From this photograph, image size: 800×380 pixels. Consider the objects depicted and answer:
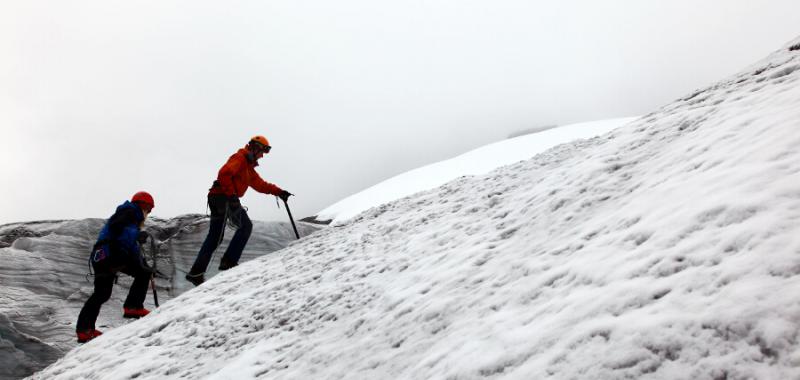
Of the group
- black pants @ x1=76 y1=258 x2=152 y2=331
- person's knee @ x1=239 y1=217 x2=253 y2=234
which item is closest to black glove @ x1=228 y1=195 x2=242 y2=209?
person's knee @ x1=239 y1=217 x2=253 y2=234

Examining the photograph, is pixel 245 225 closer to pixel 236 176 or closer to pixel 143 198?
pixel 236 176

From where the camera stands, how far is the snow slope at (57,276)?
9.56 metres

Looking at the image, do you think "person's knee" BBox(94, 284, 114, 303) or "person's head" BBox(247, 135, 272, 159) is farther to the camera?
"person's head" BBox(247, 135, 272, 159)

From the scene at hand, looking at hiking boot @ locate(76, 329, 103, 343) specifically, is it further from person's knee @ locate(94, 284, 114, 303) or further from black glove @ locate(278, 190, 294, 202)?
black glove @ locate(278, 190, 294, 202)

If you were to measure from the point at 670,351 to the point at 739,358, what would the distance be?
10.8 inches

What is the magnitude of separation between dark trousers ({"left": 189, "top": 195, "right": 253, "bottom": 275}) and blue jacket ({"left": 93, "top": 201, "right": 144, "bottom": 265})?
53.2 inches

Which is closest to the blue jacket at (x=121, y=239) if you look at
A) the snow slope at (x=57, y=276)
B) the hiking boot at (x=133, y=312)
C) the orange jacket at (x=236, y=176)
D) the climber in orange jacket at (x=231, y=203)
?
the hiking boot at (x=133, y=312)

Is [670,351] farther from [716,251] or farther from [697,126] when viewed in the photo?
[697,126]

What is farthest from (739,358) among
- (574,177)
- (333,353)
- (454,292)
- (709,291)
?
(574,177)

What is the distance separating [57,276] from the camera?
43.2 ft

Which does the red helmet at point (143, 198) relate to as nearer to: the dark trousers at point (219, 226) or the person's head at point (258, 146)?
the dark trousers at point (219, 226)

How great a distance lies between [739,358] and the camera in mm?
2064

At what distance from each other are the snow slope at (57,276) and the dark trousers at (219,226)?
2.85 metres

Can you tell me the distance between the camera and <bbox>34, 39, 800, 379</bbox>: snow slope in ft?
7.71
